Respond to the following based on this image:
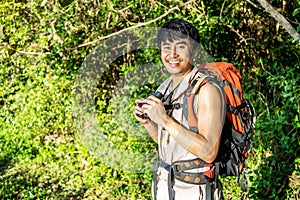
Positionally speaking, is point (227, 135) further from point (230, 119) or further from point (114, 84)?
point (114, 84)

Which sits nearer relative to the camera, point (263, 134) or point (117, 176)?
point (263, 134)

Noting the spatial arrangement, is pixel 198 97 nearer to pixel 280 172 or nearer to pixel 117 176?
pixel 280 172

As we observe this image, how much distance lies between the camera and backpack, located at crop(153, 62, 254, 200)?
84.4 inches

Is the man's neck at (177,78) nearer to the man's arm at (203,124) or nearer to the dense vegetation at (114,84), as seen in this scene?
the man's arm at (203,124)

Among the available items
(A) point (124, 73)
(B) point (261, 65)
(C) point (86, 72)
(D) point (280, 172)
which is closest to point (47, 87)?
(C) point (86, 72)

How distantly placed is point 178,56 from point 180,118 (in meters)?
0.28

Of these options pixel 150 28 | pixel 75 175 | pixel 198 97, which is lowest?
pixel 75 175

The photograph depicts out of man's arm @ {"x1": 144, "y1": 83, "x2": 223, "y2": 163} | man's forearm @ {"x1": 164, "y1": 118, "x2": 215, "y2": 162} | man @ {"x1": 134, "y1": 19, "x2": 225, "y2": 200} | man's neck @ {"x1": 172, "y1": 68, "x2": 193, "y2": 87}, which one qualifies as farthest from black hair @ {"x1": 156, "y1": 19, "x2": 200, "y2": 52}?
man's forearm @ {"x1": 164, "y1": 118, "x2": 215, "y2": 162}

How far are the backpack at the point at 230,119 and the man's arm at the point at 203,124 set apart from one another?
8 cm

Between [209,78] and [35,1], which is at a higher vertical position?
[35,1]

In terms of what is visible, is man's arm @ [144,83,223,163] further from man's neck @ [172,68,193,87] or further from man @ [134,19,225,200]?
man's neck @ [172,68,193,87]

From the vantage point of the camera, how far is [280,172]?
4191mm

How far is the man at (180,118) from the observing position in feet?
6.50

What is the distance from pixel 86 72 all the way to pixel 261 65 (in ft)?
6.84
